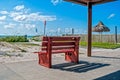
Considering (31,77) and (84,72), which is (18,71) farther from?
(84,72)

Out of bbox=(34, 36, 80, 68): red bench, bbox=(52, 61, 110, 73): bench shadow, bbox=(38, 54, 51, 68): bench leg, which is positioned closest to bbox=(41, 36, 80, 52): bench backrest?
bbox=(34, 36, 80, 68): red bench

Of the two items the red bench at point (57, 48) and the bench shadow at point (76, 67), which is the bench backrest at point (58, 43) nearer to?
the red bench at point (57, 48)

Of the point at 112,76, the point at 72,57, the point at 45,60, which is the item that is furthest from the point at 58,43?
the point at 112,76

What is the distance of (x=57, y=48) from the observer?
25.3 ft

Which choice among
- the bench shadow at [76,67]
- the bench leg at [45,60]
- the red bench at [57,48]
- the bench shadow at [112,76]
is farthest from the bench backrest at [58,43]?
the bench shadow at [112,76]

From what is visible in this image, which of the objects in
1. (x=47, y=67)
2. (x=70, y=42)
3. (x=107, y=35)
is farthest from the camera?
(x=107, y=35)

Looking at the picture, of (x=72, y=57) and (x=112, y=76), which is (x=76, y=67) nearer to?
(x=72, y=57)

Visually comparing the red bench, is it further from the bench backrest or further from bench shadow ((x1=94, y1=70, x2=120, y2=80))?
bench shadow ((x1=94, y1=70, x2=120, y2=80))

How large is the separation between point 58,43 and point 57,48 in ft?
0.67

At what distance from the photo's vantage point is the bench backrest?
286 inches

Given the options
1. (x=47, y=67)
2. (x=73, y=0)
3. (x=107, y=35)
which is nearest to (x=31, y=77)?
(x=47, y=67)

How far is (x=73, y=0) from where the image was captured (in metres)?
10.2

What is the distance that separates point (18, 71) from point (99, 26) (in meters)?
26.6

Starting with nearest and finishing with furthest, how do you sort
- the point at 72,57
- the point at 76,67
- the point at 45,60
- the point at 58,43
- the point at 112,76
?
the point at 112,76 < the point at 76,67 < the point at 45,60 < the point at 58,43 < the point at 72,57
